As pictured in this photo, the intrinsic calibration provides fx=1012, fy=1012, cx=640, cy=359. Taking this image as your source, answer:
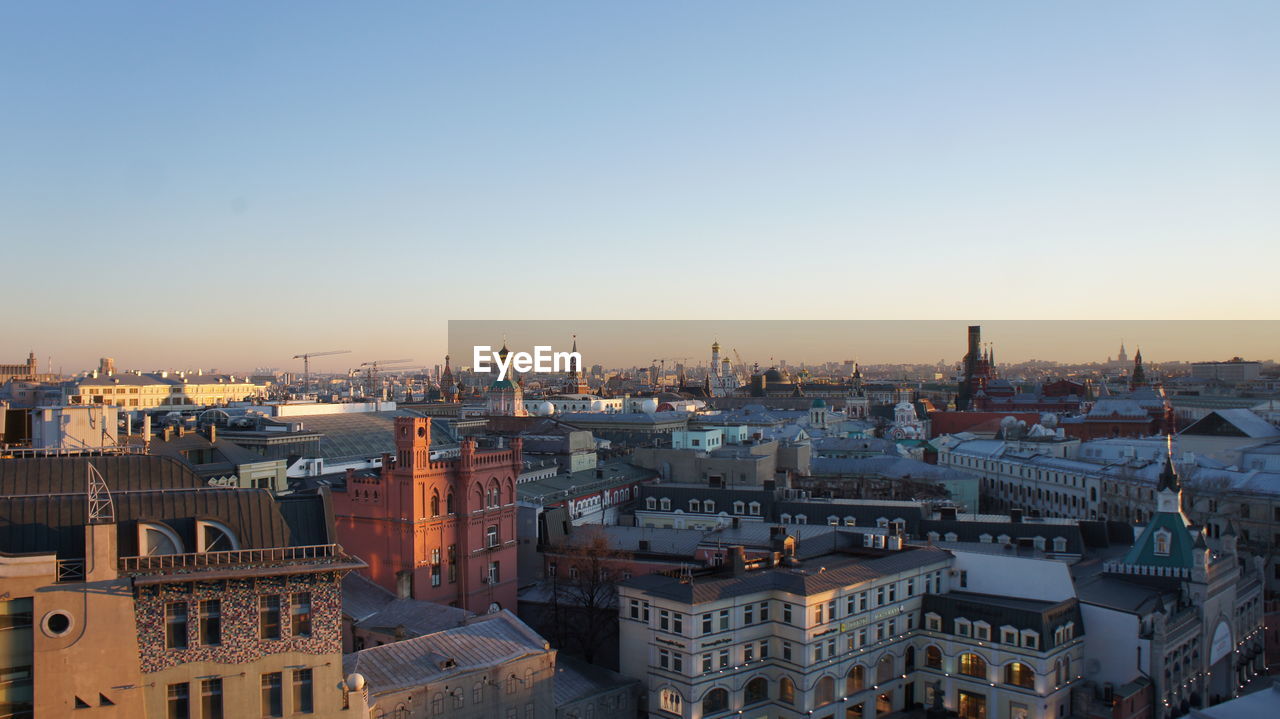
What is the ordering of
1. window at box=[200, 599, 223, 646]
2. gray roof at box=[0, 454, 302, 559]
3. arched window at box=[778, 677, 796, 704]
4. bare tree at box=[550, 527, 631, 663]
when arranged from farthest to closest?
bare tree at box=[550, 527, 631, 663]
arched window at box=[778, 677, 796, 704]
window at box=[200, 599, 223, 646]
gray roof at box=[0, 454, 302, 559]

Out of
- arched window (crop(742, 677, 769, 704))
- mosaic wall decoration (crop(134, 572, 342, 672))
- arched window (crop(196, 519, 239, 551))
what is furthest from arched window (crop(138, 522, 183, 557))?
arched window (crop(742, 677, 769, 704))

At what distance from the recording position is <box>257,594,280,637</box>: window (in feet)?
82.3

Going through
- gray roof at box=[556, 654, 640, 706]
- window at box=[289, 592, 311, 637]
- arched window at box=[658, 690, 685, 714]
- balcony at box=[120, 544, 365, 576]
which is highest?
balcony at box=[120, 544, 365, 576]

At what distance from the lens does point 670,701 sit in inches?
1649

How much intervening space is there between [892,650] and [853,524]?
17.3 m

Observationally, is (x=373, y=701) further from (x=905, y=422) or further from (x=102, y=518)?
(x=905, y=422)

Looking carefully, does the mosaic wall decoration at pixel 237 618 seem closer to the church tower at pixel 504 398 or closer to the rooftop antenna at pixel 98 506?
the rooftop antenna at pixel 98 506

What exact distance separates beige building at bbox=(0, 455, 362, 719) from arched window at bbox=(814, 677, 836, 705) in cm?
2384

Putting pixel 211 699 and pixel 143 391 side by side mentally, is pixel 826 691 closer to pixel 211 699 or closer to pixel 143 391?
pixel 211 699

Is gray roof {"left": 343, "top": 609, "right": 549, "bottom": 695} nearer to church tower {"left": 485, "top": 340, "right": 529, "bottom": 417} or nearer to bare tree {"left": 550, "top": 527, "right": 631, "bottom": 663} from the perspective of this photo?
bare tree {"left": 550, "top": 527, "right": 631, "bottom": 663}

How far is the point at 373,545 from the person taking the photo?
4897 centimetres

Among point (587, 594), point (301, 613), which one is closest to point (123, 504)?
point (301, 613)

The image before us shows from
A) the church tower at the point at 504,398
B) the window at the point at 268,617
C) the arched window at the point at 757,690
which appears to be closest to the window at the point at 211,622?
the window at the point at 268,617

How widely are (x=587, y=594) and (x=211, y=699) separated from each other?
2931 cm
